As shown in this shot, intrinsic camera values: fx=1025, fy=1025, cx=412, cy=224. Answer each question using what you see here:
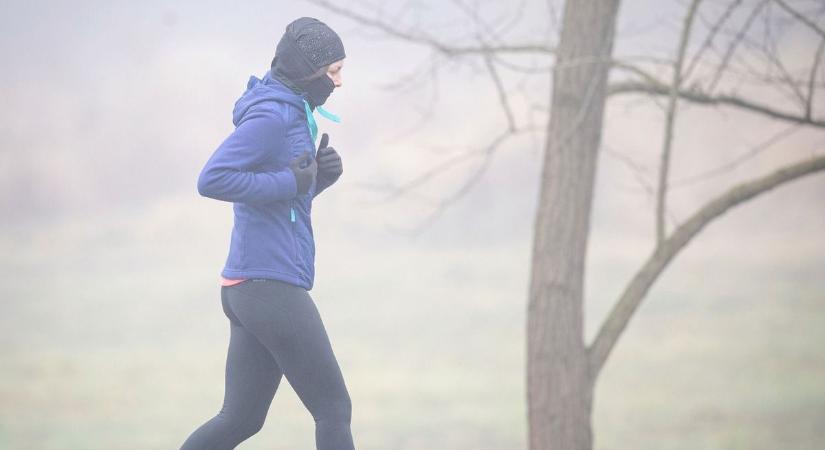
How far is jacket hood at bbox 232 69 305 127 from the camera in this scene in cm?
246

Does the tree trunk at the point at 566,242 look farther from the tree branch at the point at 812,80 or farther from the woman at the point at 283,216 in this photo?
the woman at the point at 283,216

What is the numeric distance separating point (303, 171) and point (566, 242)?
7.88ft

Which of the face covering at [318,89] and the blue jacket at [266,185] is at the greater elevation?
the face covering at [318,89]

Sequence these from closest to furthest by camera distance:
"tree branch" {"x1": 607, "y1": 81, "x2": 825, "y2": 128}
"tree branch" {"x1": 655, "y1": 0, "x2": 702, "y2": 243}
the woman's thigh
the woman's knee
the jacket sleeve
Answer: the jacket sleeve, the woman's thigh, the woman's knee, "tree branch" {"x1": 655, "y1": 0, "x2": 702, "y2": 243}, "tree branch" {"x1": 607, "y1": 81, "x2": 825, "y2": 128}

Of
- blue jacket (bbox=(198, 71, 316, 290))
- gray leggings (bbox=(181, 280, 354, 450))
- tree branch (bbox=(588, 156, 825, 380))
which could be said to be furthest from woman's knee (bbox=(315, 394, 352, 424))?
tree branch (bbox=(588, 156, 825, 380))

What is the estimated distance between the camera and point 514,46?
497 cm

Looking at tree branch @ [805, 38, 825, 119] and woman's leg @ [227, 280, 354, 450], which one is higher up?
tree branch @ [805, 38, 825, 119]

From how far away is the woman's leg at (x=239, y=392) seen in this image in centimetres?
263

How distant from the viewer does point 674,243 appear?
470 centimetres

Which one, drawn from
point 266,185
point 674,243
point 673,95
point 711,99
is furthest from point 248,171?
point 711,99

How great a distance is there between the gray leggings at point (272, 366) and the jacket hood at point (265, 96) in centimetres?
41

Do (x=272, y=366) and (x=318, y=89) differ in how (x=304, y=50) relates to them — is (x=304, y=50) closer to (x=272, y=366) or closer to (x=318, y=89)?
(x=318, y=89)

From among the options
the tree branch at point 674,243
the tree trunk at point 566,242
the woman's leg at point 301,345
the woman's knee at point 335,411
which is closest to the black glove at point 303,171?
the woman's leg at point 301,345

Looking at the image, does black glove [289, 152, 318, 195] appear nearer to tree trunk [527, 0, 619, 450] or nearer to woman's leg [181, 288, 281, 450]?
woman's leg [181, 288, 281, 450]
